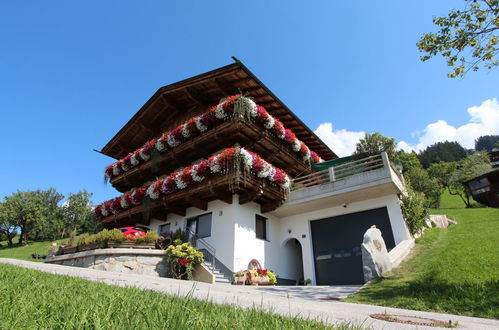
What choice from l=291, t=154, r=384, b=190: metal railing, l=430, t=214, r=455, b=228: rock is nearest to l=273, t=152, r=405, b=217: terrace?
l=291, t=154, r=384, b=190: metal railing

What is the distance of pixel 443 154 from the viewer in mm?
71938

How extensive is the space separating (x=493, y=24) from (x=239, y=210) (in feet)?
38.6

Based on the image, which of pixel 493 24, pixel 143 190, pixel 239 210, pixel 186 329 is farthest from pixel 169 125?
pixel 186 329

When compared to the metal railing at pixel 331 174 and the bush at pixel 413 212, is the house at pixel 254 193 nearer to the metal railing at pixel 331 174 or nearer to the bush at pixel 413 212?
the metal railing at pixel 331 174

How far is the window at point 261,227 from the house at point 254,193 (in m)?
0.06

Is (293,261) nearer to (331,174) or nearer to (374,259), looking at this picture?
(331,174)

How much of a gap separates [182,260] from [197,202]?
11.6 feet

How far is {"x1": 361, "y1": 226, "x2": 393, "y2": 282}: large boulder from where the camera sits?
866 cm

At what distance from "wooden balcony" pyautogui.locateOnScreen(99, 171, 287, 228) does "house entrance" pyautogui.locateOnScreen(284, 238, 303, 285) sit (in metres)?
3.01

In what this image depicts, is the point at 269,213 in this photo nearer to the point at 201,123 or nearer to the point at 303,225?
the point at 303,225

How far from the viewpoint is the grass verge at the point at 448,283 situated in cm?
550

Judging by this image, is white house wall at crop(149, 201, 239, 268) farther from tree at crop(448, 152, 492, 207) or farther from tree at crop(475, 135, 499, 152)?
tree at crop(475, 135, 499, 152)

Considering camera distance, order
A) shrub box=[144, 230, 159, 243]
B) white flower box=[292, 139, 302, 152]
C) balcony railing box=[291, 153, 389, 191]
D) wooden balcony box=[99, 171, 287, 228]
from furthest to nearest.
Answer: white flower box=[292, 139, 302, 152] < balcony railing box=[291, 153, 389, 191] < wooden balcony box=[99, 171, 287, 228] < shrub box=[144, 230, 159, 243]

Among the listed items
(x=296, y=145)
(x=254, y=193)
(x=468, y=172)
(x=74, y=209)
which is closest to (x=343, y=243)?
(x=254, y=193)
